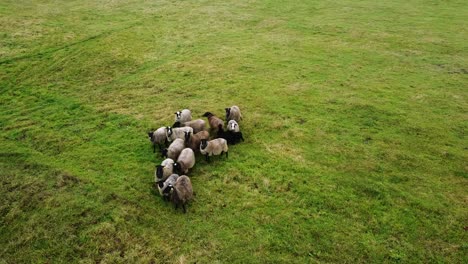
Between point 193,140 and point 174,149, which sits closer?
point 174,149

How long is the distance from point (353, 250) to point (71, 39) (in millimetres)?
18265

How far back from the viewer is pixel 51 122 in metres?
12.2

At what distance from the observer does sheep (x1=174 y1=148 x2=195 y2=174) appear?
373 inches

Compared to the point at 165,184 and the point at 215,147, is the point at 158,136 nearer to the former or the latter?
the point at 215,147

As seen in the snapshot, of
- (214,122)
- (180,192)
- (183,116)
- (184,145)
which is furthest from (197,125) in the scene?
(180,192)

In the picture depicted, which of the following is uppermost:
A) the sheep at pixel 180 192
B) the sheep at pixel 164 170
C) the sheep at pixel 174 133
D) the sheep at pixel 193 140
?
the sheep at pixel 174 133

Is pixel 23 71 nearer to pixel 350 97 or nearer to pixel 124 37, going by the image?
pixel 124 37

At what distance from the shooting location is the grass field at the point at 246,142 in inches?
314

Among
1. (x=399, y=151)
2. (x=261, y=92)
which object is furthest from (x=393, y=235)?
(x=261, y=92)

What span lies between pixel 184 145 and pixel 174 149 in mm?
465

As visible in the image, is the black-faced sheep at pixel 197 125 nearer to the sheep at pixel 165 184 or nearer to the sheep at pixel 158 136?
the sheep at pixel 158 136

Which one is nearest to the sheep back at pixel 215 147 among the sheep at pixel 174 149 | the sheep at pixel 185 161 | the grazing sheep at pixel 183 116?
the sheep at pixel 185 161

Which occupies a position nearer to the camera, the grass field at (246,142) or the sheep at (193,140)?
the grass field at (246,142)

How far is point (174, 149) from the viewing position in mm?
10031
